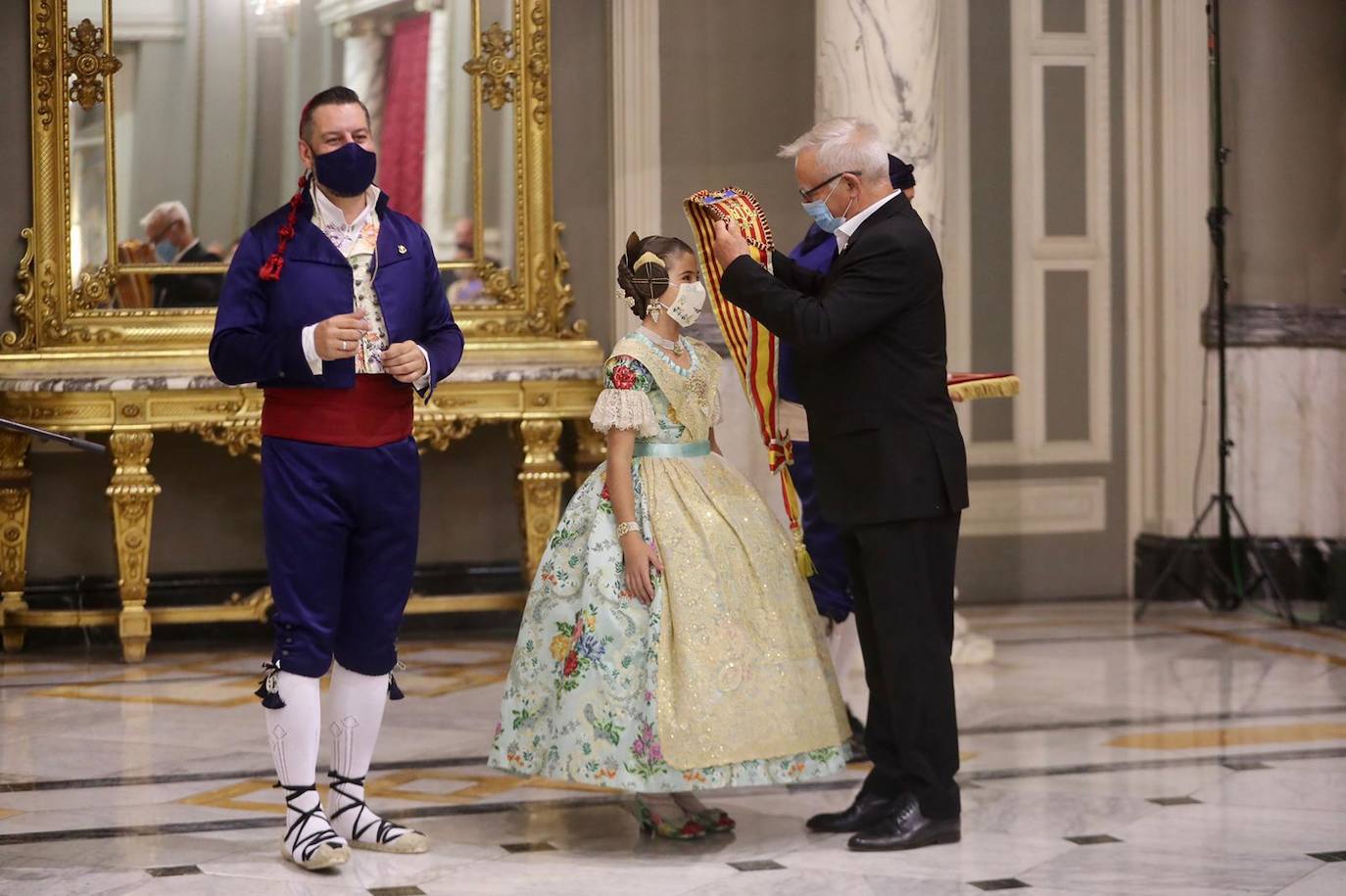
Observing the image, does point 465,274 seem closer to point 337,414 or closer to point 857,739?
point 857,739

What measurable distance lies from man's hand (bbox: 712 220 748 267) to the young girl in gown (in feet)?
0.59

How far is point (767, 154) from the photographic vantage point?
7.32 meters

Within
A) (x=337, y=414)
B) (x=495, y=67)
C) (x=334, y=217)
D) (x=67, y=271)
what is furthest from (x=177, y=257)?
(x=337, y=414)

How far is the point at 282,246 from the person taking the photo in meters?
3.59

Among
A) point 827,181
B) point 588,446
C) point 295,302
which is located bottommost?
point 588,446

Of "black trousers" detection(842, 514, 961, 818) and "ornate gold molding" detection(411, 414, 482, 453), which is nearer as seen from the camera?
"black trousers" detection(842, 514, 961, 818)

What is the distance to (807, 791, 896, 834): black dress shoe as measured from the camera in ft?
12.7

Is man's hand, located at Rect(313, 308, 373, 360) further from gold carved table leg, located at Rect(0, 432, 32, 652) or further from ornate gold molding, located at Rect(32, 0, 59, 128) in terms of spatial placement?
ornate gold molding, located at Rect(32, 0, 59, 128)

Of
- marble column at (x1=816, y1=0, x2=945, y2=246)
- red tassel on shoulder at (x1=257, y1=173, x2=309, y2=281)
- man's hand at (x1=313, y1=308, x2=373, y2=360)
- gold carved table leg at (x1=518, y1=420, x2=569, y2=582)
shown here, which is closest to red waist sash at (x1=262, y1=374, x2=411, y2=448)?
man's hand at (x1=313, y1=308, x2=373, y2=360)

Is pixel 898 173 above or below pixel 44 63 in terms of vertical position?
below

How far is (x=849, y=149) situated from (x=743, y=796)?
154 cm

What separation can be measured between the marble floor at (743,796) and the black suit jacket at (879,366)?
73 cm

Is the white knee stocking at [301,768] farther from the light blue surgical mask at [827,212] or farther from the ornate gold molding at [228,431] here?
the ornate gold molding at [228,431]

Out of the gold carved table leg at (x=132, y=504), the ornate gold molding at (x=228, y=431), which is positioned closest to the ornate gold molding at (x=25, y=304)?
the gold carved table leg at (x=132, y=504)
